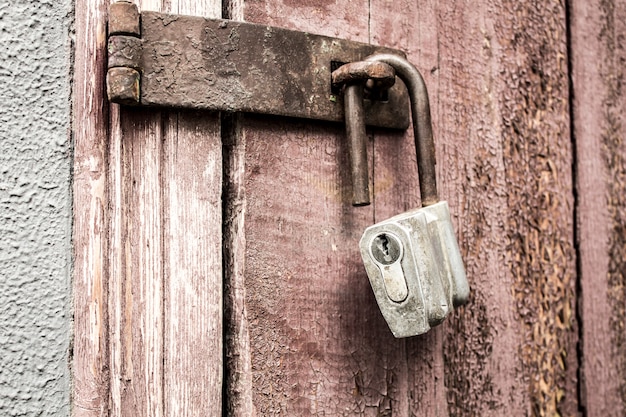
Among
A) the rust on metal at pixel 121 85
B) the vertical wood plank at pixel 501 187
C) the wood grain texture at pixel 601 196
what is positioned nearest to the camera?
the rust on metal at pixel 121 85

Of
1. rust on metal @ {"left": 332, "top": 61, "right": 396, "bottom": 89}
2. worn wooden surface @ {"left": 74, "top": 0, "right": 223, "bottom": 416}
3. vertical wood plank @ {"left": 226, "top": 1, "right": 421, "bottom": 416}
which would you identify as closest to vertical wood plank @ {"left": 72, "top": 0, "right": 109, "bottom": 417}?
worn wooden surface @ {"left": 74, "top": 0, "right": 223, "bottom": 416}

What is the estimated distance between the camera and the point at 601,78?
2.83 feet

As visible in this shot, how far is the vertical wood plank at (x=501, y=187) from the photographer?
69 cm

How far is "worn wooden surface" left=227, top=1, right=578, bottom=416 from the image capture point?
0.59 meters

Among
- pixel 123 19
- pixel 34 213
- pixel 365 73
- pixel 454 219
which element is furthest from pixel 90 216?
pixel 454 219

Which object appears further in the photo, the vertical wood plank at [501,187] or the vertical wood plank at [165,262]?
the vertical wood plank at [501,187]

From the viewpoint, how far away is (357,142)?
1.94ft

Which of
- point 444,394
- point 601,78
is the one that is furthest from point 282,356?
point 601,78

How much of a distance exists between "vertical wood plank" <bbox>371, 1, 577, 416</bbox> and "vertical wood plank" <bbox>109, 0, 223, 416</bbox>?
0.19 metres

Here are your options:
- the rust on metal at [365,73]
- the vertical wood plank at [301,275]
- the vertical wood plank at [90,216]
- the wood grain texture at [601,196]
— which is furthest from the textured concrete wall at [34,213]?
the wood grain texture at [601,196]

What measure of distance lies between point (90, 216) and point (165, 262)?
77 millimetres

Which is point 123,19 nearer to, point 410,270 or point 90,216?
point 90,216

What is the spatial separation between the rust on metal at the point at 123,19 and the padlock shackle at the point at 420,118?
0.72 feet

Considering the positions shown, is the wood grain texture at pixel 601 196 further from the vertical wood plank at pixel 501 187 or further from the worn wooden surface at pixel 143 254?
the worn wooden surface at pixel 143 254
